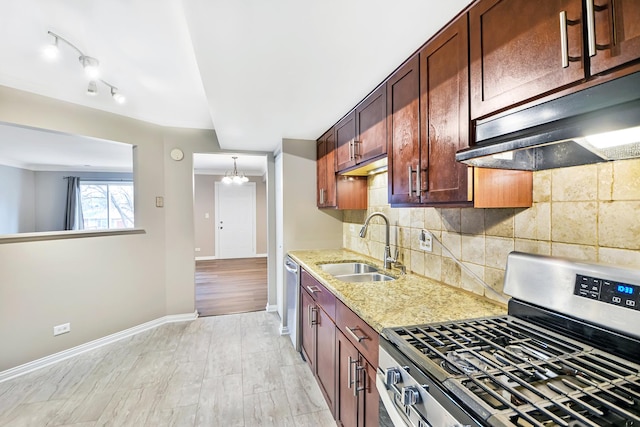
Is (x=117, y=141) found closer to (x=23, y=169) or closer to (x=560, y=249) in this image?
(x=560, y=249)

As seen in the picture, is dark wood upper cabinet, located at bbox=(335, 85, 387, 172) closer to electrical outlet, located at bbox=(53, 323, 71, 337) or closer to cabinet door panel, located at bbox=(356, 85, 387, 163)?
cabinet door panel, located at bbox=(356, 85, 387, 163)

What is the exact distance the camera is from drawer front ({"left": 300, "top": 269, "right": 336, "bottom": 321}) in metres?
1.75

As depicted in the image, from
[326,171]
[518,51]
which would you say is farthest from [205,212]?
[518,51]

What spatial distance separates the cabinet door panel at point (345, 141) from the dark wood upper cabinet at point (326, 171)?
133mm

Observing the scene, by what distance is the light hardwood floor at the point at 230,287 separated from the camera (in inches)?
156

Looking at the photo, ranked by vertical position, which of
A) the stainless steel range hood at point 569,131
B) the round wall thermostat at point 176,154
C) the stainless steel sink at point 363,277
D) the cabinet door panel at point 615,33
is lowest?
the stainless steel sink at point 363,277

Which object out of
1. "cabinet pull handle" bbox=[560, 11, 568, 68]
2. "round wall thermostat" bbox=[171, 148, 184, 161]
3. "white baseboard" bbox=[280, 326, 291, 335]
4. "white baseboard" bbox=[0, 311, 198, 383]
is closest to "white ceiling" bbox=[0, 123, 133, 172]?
"round wall thermostat" bbox=[171, 148, 184, 161]

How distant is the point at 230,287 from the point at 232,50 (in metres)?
4.22

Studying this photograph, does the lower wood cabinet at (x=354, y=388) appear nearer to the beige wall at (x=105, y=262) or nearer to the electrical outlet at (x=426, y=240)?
the electrical outlet at (x=426, y=240)

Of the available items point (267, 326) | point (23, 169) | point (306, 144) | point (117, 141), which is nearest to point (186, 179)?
point (117, 141)

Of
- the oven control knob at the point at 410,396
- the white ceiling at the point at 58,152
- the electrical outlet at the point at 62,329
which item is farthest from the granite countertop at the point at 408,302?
the white ceiling at the point at 58,152

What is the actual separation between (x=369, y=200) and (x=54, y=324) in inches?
123

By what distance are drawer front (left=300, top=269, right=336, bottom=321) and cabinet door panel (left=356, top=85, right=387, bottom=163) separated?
0.96 meters

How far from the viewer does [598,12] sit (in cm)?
70
